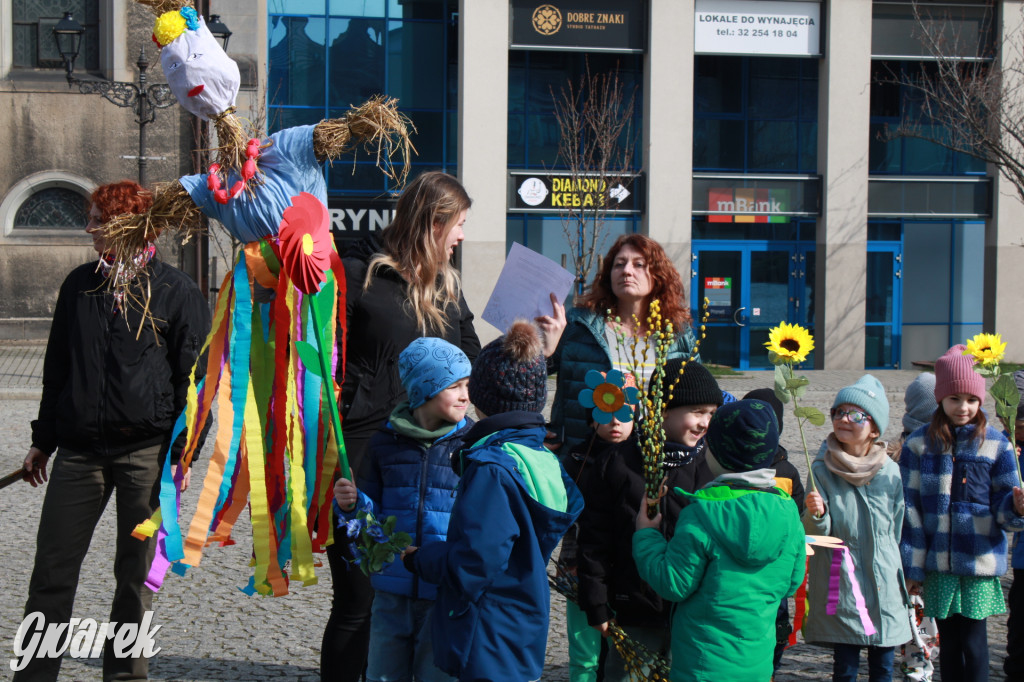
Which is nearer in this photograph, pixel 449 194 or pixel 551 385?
pixel 449 194

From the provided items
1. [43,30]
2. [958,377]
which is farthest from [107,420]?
[43,30]

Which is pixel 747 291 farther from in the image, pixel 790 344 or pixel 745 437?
pixel 745 437

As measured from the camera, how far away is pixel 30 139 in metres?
20.2

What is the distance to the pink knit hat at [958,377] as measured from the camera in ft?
13.3

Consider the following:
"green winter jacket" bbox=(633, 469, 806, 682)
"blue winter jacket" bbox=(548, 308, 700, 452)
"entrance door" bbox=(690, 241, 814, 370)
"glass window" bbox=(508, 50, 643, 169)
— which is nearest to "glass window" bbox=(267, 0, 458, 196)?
"glass window" bbox=(508, 50, 643, 169)

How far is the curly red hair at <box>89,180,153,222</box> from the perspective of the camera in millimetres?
3742

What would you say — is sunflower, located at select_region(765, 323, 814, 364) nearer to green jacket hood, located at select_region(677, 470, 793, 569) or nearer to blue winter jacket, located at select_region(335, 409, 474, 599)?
green jacket hood, located at select_region(677, 470, 793, 569)

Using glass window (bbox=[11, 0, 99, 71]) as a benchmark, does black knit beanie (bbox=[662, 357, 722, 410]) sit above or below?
below

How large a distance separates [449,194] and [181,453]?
1.28 m

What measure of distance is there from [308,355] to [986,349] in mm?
2467

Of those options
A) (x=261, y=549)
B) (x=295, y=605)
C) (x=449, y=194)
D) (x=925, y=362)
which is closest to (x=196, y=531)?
(x=261, y=549)

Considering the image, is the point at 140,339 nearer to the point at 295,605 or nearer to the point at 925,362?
the point at 295,605

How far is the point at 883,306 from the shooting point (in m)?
22.4

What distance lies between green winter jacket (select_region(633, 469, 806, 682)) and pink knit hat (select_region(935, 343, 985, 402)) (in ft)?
4.57
